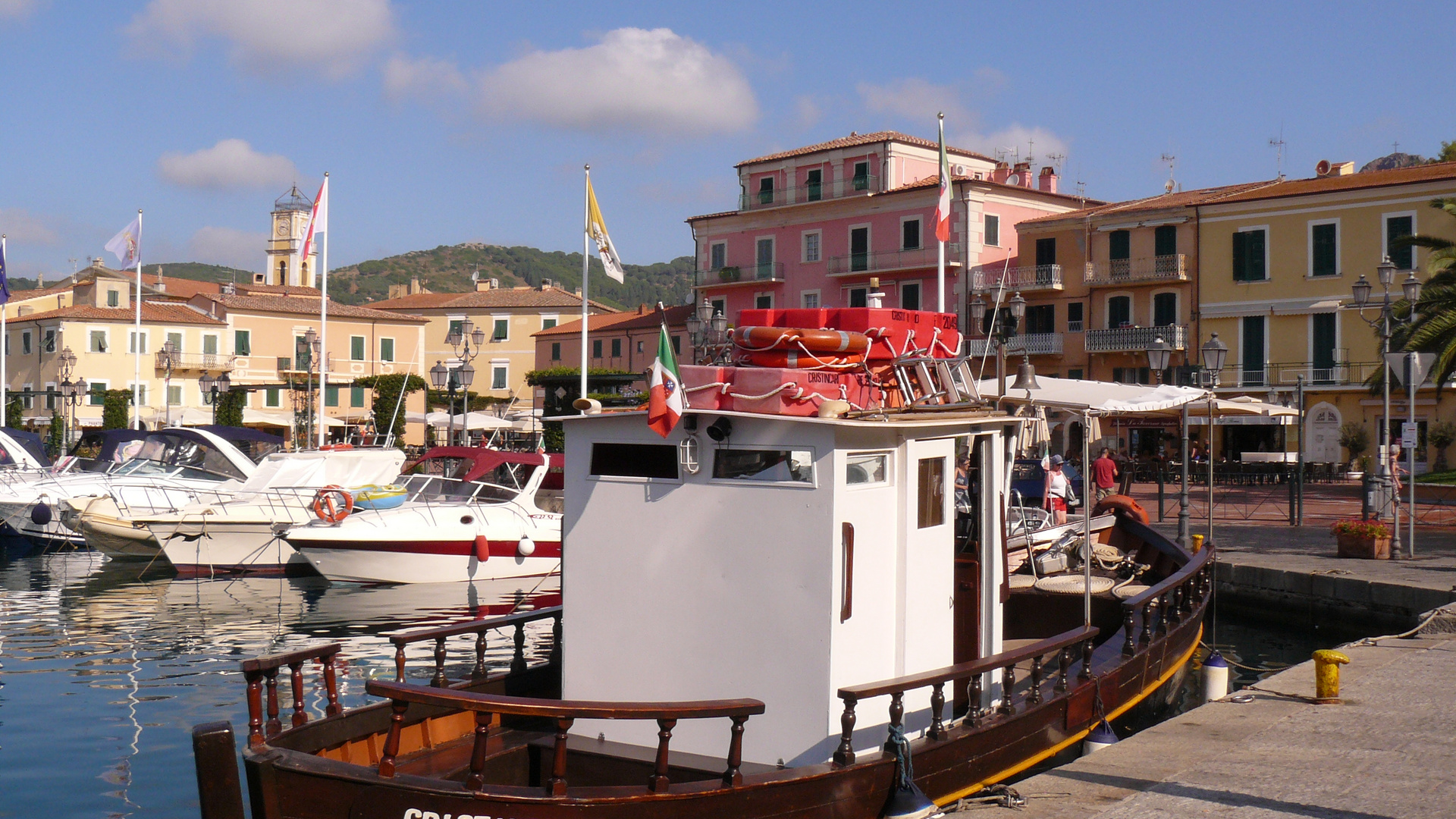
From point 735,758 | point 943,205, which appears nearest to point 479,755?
point 735,758

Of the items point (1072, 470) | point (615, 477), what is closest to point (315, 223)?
point (1072, 470)

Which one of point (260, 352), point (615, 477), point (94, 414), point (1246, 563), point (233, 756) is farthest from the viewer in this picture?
point (260, 352)

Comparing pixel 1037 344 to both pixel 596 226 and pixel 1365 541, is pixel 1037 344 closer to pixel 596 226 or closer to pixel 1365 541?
pixel 1365 541

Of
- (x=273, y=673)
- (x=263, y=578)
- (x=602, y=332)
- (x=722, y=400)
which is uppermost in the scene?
(x=602, y=332)

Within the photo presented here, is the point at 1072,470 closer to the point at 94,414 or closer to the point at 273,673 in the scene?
the point at 273,673

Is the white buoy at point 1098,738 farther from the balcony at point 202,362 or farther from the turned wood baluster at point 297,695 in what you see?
the balcony at point 202,362

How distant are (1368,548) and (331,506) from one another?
1569 cm

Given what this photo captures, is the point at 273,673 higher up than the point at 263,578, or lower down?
higher up

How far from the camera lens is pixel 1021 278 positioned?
4522 cm

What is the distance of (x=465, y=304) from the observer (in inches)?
2901

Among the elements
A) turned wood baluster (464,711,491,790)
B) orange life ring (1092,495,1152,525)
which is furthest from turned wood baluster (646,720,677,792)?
orange life ring (1092,495,1152,525)

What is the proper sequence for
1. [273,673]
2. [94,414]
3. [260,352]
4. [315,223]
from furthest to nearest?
[260,352] < [94,414] < [315,223] < [273,673]

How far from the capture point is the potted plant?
57.5ft

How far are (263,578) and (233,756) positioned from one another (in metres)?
16.8
